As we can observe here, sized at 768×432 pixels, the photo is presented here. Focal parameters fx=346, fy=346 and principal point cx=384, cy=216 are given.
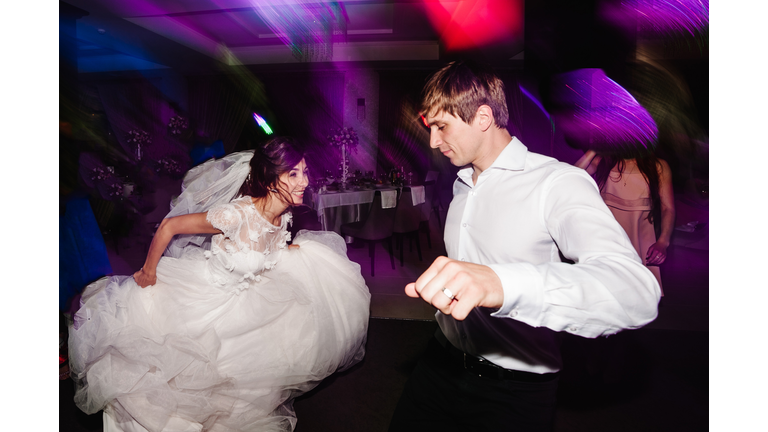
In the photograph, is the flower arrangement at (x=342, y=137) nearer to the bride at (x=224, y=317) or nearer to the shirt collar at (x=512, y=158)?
the bride at (x=224, y=317)

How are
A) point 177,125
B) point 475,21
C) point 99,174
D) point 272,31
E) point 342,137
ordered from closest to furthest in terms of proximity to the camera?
point 99,174
point 475,21
point 342,137
point 177,125
point 272,31

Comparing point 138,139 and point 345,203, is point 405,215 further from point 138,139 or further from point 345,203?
point 138,139

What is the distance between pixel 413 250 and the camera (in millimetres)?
5766

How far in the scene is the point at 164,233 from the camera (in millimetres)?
1859

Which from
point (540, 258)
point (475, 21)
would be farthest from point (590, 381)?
point (475, 21)

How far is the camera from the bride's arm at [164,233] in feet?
6.10

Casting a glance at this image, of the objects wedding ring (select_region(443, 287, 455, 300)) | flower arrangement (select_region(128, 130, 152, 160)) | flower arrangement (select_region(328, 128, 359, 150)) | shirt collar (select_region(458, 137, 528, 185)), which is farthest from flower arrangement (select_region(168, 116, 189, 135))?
wedding ring (select_region(443, 287, 455, 300))

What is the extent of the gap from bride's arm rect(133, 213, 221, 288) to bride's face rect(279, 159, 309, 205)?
48cm

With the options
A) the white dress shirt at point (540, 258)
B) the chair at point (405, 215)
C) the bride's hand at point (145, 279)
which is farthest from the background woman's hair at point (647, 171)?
the bride's hand at point (145, 279)

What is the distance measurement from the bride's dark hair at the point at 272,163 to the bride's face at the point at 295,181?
25 millimetres

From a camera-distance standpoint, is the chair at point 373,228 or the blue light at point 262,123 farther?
the blue light at point 262,123

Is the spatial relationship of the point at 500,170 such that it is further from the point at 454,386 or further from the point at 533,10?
the point at 533,10

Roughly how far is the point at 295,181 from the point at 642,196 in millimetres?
2258

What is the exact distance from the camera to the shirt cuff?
2.03 feet
